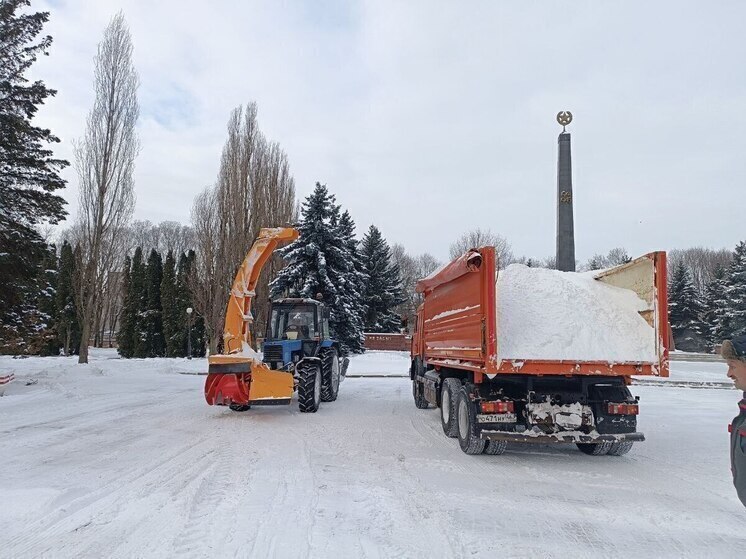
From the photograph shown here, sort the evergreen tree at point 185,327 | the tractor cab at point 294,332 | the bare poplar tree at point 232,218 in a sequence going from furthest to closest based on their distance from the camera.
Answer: the evergreen tree at point 185,327
the bare poplar tree at point 232,218
the tractor cab at point 294,332

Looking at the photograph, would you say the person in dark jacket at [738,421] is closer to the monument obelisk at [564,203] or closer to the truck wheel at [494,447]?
the truck wheel at [494,447]

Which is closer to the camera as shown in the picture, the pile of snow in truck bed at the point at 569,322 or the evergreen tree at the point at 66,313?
the pile of snow in truck bed at the point at 569,322

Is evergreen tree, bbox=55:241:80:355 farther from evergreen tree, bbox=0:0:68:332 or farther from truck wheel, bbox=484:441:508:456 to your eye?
truck wheel, bbox=484:441:508:456

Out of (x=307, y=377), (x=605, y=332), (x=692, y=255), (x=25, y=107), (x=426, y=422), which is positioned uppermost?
(x=692, y=255)

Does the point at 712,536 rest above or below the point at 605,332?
below

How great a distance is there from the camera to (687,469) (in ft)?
21.9

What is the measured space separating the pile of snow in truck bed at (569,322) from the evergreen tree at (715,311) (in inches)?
1547

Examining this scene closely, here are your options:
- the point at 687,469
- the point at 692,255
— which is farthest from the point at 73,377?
the point at 692,255

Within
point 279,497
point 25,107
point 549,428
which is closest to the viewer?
point 279,497

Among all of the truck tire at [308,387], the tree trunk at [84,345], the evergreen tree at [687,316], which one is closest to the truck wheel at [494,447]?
the truck tire at [308,387]

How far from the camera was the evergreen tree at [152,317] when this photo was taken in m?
37.8

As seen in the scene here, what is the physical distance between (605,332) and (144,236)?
69.6 metres

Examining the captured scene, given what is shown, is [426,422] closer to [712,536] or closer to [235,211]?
[712,536]

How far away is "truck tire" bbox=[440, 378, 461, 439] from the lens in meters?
8.05
